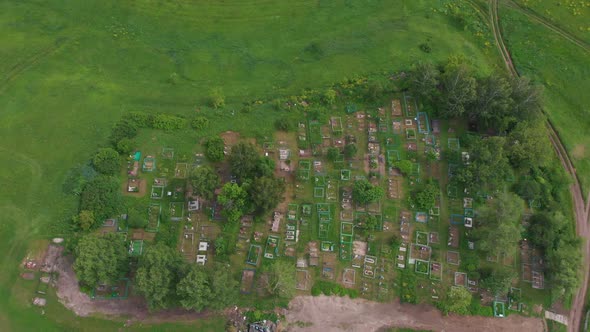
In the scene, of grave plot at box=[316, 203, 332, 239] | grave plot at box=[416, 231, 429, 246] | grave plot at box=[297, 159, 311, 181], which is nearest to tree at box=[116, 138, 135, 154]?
grave plot at box=[297, 159, 311, 181]

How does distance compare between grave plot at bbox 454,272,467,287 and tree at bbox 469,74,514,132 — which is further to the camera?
tree at bbox 469,74,514,132

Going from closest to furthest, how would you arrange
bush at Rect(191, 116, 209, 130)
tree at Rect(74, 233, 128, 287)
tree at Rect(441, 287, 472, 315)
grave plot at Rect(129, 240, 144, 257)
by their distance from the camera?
1. tree at Rect(74, 233, 128, 287)
2. tree at Rect(441, 287, 472, 315)
3. grave plot at Rect(129, 240, 144, 257)
4. bush at Rect(191, 116, 209, 130)

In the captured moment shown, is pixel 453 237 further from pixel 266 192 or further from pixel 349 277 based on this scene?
pixel 266 192

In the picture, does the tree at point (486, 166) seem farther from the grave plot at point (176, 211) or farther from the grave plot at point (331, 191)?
the grave plot at point (176, 211)

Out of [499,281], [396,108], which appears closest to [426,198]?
[499,281]

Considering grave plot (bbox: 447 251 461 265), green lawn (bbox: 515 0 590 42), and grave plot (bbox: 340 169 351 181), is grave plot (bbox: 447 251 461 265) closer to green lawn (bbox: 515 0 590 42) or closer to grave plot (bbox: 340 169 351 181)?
grave plot (bbox: 340 169 351 181)

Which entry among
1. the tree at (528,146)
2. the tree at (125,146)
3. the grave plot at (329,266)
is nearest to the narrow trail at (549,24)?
the tree at (528,146)
